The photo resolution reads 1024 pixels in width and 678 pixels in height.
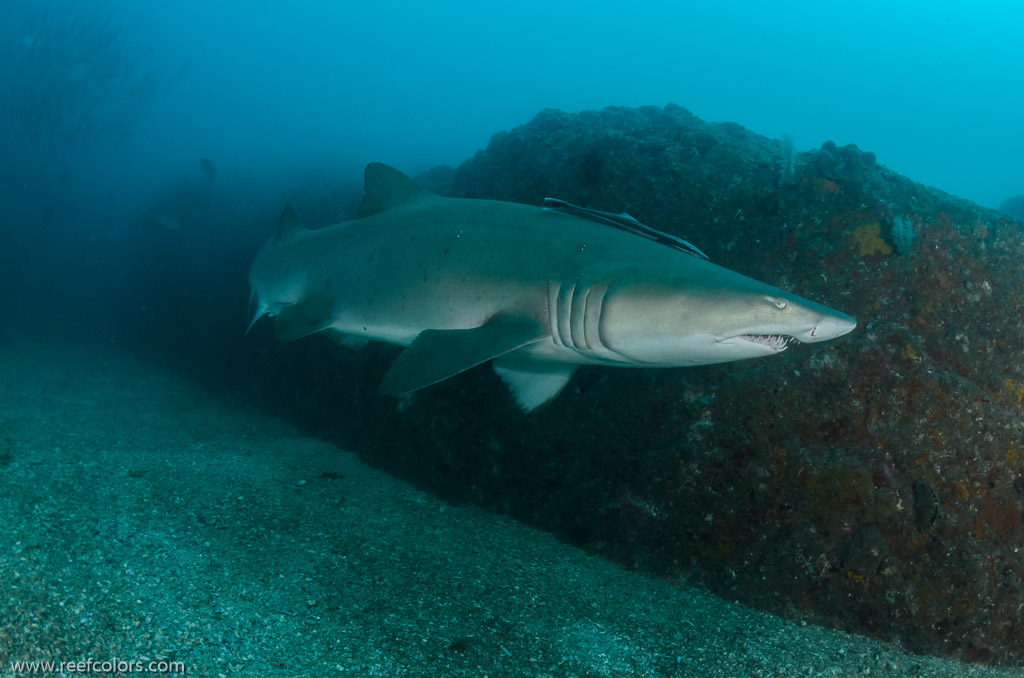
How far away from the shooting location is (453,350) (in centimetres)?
324

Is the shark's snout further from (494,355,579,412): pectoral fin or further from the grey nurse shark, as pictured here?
(494,355,579,412): pectoral fin

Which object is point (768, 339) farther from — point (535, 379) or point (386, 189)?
point (386, 189)

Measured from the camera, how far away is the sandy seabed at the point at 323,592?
7.70ft

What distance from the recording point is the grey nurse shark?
2.75m

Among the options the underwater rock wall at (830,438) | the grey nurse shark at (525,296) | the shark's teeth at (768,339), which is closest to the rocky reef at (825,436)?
the underwater rock wall at (830,438)

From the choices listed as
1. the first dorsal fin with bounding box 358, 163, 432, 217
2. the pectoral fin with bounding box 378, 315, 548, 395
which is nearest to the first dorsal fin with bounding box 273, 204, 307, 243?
the first dorsal fin with bounding box 358, 163, 432, 217

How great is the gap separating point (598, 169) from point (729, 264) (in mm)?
2170

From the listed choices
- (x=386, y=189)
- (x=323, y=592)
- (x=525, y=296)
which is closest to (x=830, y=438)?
(x=525, y=296)

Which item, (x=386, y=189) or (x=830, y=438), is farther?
(x=386, y=189)

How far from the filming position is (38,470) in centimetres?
419

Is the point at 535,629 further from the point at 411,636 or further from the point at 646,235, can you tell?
the point at 646,235

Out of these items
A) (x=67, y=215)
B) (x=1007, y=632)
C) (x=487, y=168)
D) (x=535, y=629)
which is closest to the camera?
(x=535, y=629)

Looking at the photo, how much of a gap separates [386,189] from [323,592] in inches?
132

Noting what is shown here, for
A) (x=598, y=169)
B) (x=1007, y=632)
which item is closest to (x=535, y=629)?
(x=1007, y=632)
